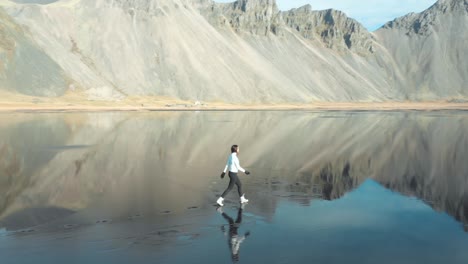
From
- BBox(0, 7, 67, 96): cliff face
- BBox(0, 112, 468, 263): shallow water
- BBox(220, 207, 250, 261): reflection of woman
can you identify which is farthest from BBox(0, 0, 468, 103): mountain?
BBox(220, 207, 250, 261): reflection of woman

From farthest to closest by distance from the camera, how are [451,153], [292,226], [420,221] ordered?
[451,153] < [420,221] < [292,226]

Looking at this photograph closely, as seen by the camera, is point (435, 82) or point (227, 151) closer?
point (227, 151)

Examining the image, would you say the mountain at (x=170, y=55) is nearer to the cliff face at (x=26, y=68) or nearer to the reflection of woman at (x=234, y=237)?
the cliff face at (x=26, y=68)

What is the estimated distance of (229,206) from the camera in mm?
15062

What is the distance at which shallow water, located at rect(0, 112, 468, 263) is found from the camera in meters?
10.5

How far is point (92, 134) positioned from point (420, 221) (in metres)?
30.5

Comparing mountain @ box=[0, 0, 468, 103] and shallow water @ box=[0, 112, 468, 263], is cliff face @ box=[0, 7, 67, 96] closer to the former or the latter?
mountain @ box=[0, 0, 468, 103]

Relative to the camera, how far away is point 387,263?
32.0 ft

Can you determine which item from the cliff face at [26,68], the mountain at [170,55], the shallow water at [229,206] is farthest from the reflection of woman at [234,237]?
the mountain at [170,55]

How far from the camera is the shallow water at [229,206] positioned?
1045cm

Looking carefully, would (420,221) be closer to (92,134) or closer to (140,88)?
(92,134)

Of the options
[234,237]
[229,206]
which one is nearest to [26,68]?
[229,206]

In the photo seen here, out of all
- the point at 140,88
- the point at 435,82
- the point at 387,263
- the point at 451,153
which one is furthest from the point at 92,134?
the point at 435,82

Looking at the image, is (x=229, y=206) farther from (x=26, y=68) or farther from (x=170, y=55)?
(x=170, y=55)
